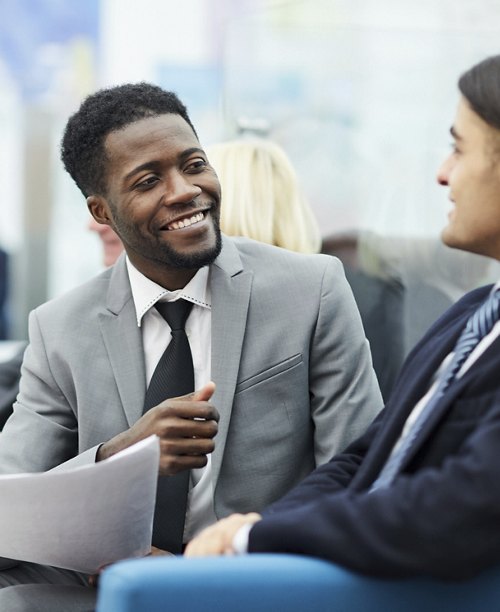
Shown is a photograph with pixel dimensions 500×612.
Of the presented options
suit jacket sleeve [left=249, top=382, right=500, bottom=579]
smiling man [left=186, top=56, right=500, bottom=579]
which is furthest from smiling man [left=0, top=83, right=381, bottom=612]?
suit jacket sleeve [left=249, top=382, right=500, bottom=579]

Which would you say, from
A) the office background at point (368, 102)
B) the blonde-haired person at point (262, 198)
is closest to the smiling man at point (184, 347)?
the blonde-haired person at point (262, 198)

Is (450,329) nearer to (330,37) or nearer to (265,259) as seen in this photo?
(265,259)

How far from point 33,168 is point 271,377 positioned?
3.89 metres

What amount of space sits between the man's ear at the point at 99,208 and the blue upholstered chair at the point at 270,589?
3.83 feet

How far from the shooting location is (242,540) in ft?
5.09

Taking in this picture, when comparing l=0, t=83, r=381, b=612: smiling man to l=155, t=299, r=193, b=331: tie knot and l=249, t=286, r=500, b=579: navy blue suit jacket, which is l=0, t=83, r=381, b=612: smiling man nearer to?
l=155, t=299, r=193, b=331: tie knot

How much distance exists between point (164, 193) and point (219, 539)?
2.92ft

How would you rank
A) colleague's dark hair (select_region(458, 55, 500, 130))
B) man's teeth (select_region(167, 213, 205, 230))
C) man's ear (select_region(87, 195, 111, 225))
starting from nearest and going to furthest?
colleague's dark hair (select_region(458, 55, 500, 130)) < man's teeth (select_region(167, 213, 205, 230)) < man's ear (select_region(87, 195, 111, 225))

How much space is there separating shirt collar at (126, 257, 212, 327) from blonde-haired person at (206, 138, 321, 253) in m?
0.51

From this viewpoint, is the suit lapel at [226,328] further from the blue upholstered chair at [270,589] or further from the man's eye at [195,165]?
the blue upholstered chair at [270,589]

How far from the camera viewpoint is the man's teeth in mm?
2271

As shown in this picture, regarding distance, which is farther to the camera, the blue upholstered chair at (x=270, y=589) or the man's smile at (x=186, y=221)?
the man's smile at (x=186, y=221)

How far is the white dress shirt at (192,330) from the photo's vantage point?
87.4 inches

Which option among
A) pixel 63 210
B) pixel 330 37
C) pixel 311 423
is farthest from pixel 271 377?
pixel 63 210
